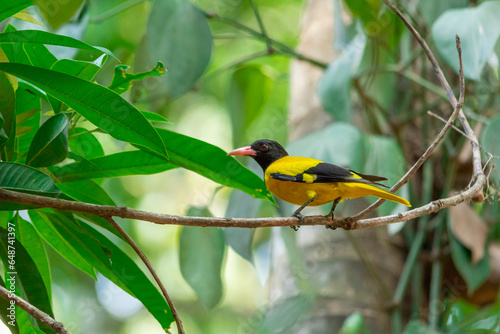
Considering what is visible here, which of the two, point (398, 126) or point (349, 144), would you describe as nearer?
point (349, 144)

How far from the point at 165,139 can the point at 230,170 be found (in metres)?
0.20

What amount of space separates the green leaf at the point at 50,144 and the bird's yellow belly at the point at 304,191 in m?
0.94

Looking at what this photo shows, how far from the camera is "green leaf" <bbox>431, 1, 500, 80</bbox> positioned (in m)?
2.11

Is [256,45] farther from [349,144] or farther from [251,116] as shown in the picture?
[349,144]

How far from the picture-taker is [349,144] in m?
2.32

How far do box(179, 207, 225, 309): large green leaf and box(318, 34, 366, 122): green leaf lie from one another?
32.4 inches

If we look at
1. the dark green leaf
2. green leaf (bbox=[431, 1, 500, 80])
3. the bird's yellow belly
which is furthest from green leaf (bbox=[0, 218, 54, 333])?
green leaf (bbox=[431, 1, 500, 80])

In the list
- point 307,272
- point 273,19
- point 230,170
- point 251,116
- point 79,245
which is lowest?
point 79,245

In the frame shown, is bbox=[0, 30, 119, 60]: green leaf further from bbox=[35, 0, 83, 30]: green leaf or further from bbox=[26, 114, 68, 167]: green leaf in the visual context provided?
bbox=[35, 0, 83, 30]: green leaf

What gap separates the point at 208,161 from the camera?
1.41 m

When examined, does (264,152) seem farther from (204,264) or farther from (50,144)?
(50,144)

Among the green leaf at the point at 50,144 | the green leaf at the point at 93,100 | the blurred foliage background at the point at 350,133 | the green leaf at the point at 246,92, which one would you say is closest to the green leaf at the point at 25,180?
the green leaf at the point at 50,144

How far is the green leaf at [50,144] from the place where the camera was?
1151 mm

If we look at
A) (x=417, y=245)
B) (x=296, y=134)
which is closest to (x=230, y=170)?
(x=417, y=245)
